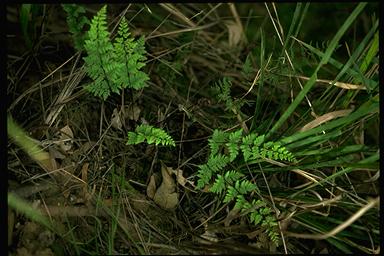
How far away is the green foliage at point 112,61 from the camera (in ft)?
6.35

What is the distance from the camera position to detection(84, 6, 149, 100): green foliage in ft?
6.35

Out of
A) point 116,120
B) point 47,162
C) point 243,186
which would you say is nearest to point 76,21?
point 116,120

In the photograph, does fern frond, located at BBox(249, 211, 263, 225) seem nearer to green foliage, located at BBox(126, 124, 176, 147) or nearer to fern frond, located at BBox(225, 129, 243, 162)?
fern frond, located at BBox(225, 129, 243, 162)

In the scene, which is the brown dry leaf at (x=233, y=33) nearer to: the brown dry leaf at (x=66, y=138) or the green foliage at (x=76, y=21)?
the green foliage at (x=76, y=21)

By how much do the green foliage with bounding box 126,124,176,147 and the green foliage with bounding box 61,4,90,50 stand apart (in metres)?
0.53

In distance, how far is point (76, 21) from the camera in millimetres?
2227

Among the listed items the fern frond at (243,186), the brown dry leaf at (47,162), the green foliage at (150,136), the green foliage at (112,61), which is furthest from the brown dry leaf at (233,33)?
the brown dry leaf at (47,162)

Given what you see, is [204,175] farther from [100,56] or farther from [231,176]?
[100,56]

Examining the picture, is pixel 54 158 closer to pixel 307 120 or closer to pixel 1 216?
pixel 1 216

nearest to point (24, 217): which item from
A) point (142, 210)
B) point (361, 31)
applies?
point (142, 210)

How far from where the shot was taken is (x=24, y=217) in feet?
6.66

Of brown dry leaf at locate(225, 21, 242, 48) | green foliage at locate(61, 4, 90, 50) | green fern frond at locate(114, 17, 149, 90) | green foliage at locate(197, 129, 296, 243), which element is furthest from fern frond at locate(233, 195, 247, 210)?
brown dry leaf at locate(225, 21, 242, 48)

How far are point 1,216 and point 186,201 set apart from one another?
841 mm

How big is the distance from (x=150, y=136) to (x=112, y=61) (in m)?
0.37
